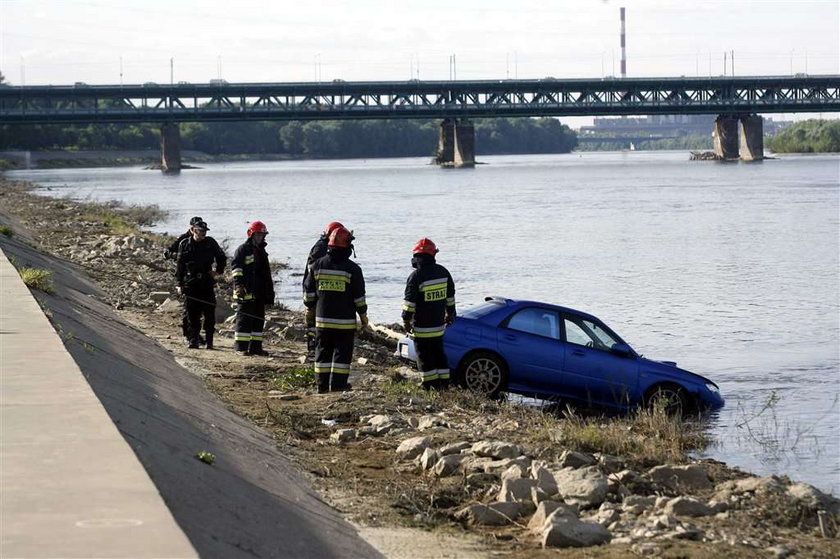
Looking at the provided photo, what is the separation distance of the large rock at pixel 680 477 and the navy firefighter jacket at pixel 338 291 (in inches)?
200

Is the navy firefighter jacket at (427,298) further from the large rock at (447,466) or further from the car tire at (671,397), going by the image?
the large rock at (447,466)

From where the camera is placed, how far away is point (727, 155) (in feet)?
558

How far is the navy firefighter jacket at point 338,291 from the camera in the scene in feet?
50.6

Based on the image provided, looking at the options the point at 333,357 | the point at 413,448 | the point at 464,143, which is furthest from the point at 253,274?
the point at 464,143

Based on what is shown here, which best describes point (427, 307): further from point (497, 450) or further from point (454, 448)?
point (497, 450)

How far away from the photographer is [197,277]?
19.8m

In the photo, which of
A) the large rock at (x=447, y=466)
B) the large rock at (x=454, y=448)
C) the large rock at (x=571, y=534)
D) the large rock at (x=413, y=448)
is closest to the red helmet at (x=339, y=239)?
the large rock at (x=413, y=448)

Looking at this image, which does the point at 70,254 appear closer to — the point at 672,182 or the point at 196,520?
the point at 196,520

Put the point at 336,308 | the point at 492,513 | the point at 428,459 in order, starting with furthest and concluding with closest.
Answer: the point at 336,308 < the point at 428,459 < the point at 492,513

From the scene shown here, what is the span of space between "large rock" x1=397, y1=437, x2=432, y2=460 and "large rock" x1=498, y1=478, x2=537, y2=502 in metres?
1.96

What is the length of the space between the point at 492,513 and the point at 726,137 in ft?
532

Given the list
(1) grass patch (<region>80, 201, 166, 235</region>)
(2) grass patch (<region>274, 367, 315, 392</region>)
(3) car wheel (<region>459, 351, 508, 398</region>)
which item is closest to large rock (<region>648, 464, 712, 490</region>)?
(3) car wheel (<region>459, 351, 508, 398</region>)

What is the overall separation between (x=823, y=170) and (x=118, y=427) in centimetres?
12808

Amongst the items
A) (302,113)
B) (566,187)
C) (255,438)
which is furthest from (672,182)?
(255,438)
